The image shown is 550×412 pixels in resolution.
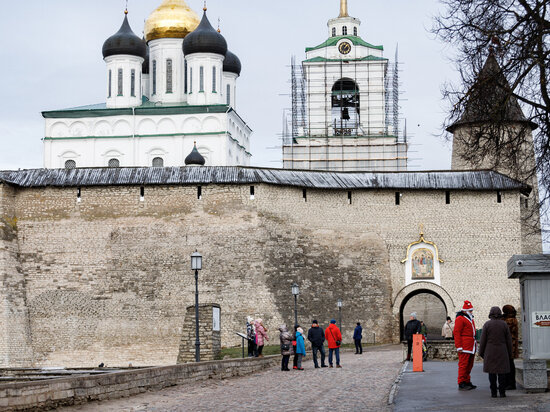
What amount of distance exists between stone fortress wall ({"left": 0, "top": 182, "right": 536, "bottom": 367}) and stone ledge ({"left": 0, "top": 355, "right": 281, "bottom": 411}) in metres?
12.7

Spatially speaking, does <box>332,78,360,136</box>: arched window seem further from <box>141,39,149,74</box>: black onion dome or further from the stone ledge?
the stone ledge

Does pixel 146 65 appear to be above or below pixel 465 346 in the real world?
above

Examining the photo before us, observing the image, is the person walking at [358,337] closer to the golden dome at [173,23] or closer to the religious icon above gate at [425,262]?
the religious icon above gate at [425,262]

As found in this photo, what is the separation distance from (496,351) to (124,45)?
40030 mm

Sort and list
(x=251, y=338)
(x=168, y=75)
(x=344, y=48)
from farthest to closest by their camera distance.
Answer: (x=344, y=48) < (x=168, y=75) < (x=251, y=338)

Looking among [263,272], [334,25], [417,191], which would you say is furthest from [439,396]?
[334,25]

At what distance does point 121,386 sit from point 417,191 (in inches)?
845

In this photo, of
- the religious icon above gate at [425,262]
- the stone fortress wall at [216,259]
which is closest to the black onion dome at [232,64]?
the stone fortress wall at [216,259]

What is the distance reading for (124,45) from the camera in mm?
49875

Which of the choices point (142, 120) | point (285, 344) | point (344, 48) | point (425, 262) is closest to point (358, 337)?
point (285, 344)

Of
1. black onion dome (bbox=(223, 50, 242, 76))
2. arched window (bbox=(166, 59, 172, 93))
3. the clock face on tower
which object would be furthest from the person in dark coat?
black onion dome (bbox=(223, 50, 242, 76))

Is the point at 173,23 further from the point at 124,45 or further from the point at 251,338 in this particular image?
the point at 251,338

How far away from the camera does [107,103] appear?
51.5 metres

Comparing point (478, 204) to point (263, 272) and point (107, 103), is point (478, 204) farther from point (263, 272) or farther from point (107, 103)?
point (107, 103)
